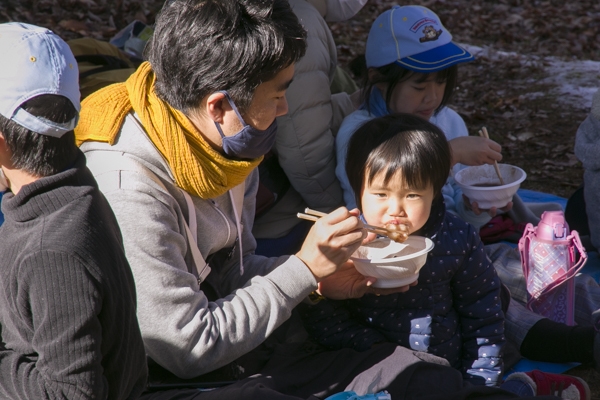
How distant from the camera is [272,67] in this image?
2.32 m

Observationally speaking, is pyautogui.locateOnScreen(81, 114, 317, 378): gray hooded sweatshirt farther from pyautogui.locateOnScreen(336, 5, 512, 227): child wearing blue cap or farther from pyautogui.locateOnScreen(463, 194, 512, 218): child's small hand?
pyautogui.locateOnScreen(463, 194, 512, 218): child's small hand

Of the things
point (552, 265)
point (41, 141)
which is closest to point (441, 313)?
point (552, 265)

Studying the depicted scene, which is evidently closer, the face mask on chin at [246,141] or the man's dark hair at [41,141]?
the man's dark hair at [41,141]

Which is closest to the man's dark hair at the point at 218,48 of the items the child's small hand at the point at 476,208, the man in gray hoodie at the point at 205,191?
the man in gray hoodie at the point at 205,191

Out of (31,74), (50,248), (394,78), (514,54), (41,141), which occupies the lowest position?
(514,54)

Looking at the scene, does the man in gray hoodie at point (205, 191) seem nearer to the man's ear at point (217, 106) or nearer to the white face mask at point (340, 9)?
the man's ear at point (217, 106)

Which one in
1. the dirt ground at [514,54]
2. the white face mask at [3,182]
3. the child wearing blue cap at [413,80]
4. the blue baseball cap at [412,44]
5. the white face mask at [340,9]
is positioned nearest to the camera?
the white face mask at [3,182]

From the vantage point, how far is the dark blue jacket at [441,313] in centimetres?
282

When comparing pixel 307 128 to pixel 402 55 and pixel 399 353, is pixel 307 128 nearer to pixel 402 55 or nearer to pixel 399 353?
pixel 402 55

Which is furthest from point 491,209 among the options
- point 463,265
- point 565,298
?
point 463,265

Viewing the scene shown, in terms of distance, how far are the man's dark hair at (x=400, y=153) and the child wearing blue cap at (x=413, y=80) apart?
646 mm

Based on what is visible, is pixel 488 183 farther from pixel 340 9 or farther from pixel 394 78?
pixel 340 9

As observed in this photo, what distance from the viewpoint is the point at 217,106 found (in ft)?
7.66

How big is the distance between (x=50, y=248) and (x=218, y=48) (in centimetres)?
86
